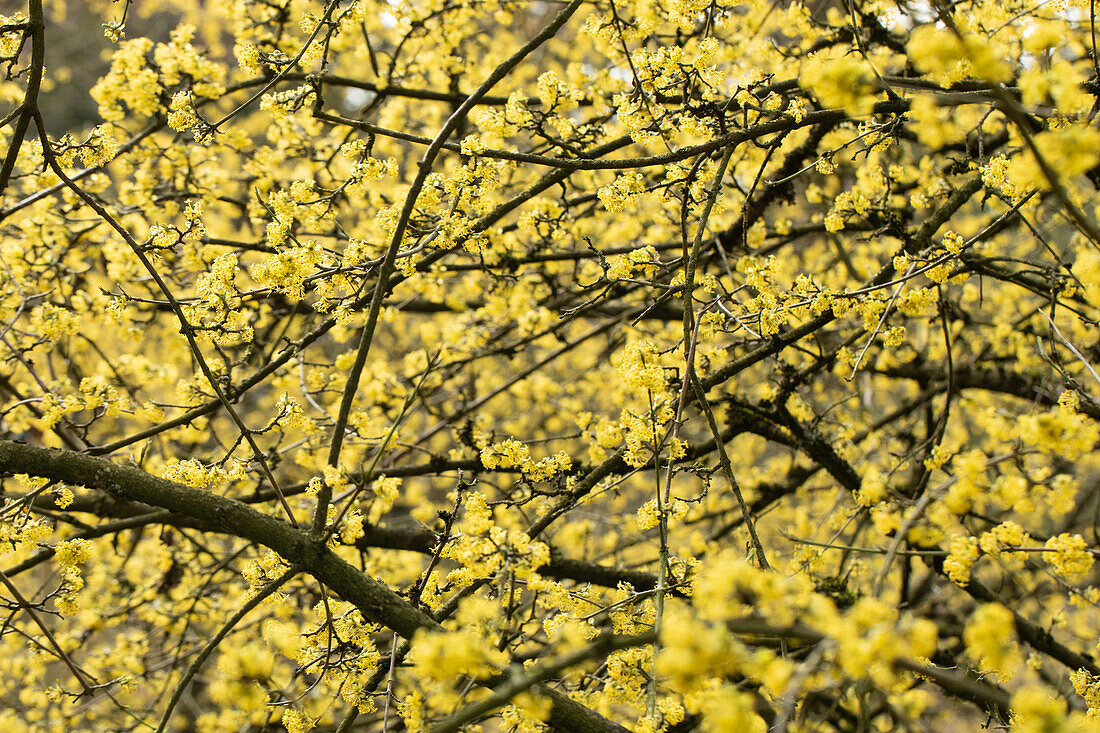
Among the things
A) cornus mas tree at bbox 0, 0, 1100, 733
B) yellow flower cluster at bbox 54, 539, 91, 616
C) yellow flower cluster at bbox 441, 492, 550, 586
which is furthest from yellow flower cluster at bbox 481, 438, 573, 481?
yellow flower cluster at bbox 54, 539, 91, 616

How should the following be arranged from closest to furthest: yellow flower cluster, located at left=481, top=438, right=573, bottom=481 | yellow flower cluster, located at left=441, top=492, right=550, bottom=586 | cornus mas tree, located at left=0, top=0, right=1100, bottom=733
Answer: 1. cornus mas tree, located at left=0, top=0, right=1100, bottom=733
2. yellow flower cluster, located at left=441, top=492, right=550, bottom=586
3. yellow flower cluster, located at left=481, top=438, right=573, bottom=481

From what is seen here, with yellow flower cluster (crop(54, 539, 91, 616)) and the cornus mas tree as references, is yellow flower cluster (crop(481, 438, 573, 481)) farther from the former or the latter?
yellow flower cluster (crop(54, 539, 91, 616))

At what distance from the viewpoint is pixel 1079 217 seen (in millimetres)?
1692

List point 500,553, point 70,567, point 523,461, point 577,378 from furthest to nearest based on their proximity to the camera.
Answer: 1. point 577,378
2. point 70,567
3. point 523,461
4. point 500,553

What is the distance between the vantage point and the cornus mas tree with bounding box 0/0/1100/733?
1905 mm

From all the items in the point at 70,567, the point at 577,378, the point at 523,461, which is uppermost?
the point at 577,378

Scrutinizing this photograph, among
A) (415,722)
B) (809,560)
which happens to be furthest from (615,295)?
(415,722)

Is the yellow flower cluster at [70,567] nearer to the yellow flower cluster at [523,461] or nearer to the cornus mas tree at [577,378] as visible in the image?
the cornus mas tree at [577,378]

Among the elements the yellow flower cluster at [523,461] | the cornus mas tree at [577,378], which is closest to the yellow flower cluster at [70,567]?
the cornus mas tree at [577,378]

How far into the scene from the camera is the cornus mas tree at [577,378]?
6.25 ft

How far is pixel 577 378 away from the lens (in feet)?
20.3

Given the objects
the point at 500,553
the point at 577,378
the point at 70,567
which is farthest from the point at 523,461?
the point at 577,378

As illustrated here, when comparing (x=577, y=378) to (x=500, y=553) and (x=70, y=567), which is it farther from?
(x=500, y=553)

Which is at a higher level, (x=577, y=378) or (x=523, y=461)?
(x=577, y=378)
